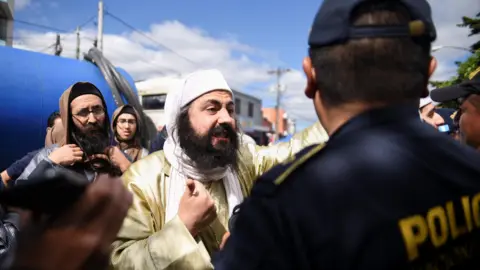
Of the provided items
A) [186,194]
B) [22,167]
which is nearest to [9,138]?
[22,167]

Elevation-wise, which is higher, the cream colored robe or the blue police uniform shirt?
the blue police uniform shirt

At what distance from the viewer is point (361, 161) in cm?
87

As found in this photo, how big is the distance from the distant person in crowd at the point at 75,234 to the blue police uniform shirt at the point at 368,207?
271 millimetres

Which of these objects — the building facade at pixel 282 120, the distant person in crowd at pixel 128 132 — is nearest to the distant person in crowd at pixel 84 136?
the distant person in crowd at pixel 128 132

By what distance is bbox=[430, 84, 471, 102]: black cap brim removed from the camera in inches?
83.6

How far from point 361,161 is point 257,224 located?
266mm

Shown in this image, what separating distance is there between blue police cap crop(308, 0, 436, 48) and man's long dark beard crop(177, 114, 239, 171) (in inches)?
53.5

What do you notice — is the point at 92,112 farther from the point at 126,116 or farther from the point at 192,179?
the point at 126,116

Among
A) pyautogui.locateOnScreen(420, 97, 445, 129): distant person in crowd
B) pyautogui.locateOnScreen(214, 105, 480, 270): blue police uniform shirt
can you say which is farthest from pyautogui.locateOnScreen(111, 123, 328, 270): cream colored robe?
pyautogui.locateOnScreen(420, 97, 445, 129): distant person in crowd

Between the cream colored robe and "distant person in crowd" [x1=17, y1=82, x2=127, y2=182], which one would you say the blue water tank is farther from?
the cream colored robe

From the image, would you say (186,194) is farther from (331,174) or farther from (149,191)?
(331,174)

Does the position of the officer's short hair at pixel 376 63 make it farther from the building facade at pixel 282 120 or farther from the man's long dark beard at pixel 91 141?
the building facade at pixel 282 120

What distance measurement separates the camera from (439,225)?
0.85 metres

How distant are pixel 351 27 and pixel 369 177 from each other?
0.34 metres
